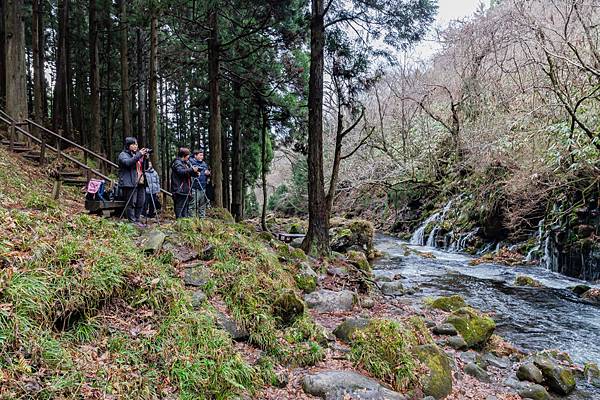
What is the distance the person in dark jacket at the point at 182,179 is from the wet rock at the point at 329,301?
3172 mm

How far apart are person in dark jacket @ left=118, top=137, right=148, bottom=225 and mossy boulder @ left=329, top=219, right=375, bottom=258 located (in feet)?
32.2

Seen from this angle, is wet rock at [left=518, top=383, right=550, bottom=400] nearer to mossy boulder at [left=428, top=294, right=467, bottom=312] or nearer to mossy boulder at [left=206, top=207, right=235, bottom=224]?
mossy boulder at [left=428, top=294, right=467, bottom=312]

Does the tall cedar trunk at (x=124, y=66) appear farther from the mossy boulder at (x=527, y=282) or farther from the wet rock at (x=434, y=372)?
the mossy boulder at (x=527, y=282)

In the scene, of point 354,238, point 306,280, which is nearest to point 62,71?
point 354,238

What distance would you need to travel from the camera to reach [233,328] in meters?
4.34

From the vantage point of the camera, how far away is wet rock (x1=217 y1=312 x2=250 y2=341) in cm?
428

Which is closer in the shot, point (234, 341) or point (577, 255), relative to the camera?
point (234, 341)

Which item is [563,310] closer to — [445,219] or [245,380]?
[245,380]

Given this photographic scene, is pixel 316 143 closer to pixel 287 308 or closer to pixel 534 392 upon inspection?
pixel 287 308

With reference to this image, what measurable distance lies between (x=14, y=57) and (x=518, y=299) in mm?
15135

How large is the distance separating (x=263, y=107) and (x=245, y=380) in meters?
11.6

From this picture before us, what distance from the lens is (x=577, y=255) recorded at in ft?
38.1

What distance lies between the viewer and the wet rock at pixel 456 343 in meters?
5.96

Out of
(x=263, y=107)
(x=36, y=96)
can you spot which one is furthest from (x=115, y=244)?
(x=36, y=96)
